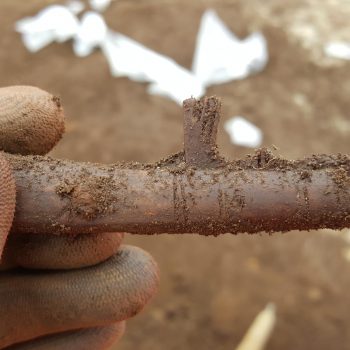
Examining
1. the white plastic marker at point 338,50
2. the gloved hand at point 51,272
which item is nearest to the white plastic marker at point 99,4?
the white plastic marker at point 338,50

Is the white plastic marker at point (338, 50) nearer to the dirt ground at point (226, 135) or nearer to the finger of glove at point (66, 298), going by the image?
the dirt ground at point (226, 135)

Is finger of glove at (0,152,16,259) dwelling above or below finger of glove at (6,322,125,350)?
above

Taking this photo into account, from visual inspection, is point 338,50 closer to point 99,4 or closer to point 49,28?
point 99,4

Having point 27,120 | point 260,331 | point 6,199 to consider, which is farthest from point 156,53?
point 6,199

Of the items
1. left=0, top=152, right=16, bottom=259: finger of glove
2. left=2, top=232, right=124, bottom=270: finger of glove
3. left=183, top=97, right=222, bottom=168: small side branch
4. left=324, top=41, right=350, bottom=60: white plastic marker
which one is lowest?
left=324, top=41, right=350, bottom=60: white plastic marker

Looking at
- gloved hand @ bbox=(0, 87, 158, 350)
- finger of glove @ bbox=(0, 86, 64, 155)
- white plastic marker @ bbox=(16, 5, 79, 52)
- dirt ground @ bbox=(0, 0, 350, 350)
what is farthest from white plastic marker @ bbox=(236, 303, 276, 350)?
white plastic marker @ bbox=(16, 5, 79, 52)

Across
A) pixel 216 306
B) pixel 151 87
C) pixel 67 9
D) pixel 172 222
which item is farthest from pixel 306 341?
pixel 67 9

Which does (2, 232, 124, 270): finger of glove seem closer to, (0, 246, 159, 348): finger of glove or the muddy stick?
(0, 246, 159, 348): finger of glove
